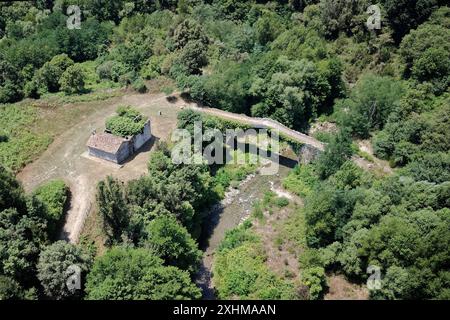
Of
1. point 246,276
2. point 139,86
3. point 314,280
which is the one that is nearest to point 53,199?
point 246,276

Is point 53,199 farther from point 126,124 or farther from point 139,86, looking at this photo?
point 139,86

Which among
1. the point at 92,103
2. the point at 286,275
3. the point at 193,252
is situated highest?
the point at 92,103

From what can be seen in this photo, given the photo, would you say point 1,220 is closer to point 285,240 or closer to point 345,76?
point 285,240

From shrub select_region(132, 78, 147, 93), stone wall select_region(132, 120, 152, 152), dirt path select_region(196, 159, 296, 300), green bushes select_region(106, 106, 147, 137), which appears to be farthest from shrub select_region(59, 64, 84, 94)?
dirt path select_region(196, 159, 296, 300)

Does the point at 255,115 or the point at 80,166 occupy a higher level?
the point at 255,115

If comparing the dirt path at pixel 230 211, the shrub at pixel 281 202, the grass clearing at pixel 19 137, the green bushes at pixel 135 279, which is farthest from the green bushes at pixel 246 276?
the grass clearing at pixel 19 137

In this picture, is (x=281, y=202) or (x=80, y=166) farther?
(x=281, y=202)
